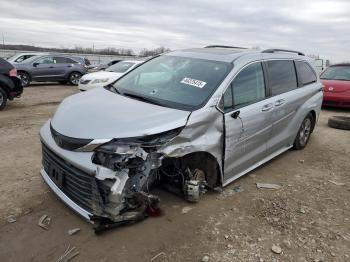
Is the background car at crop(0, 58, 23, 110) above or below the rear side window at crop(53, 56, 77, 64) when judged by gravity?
below

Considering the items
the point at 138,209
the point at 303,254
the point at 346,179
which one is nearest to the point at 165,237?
the point at 138,209

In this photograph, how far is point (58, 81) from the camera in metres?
18.7

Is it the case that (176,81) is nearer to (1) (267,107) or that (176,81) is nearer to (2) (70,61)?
(1) (267,107)

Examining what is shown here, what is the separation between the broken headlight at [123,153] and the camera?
3.27m

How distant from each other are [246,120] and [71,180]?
2192 millimetres

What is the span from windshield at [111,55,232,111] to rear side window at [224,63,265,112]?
0.19 metres

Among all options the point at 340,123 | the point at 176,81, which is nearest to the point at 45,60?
the point at 340,123

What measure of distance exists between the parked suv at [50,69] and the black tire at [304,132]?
14128mm

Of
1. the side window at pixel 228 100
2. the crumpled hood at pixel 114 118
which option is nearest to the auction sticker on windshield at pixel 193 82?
the side window at pixel 228 100

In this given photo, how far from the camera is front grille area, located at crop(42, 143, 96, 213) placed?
3307 mm

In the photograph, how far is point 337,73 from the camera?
12164 millimetres

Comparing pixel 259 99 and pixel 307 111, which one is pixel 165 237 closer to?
pixel 259 99

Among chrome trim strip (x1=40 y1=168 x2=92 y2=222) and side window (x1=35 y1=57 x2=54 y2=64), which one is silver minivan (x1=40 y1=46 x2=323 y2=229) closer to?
chrome trim strip (x1=40 y1=168 x2=92 y2=222)

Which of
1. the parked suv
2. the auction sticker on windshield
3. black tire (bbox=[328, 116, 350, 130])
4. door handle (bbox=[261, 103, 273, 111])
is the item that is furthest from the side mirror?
the parked suv
